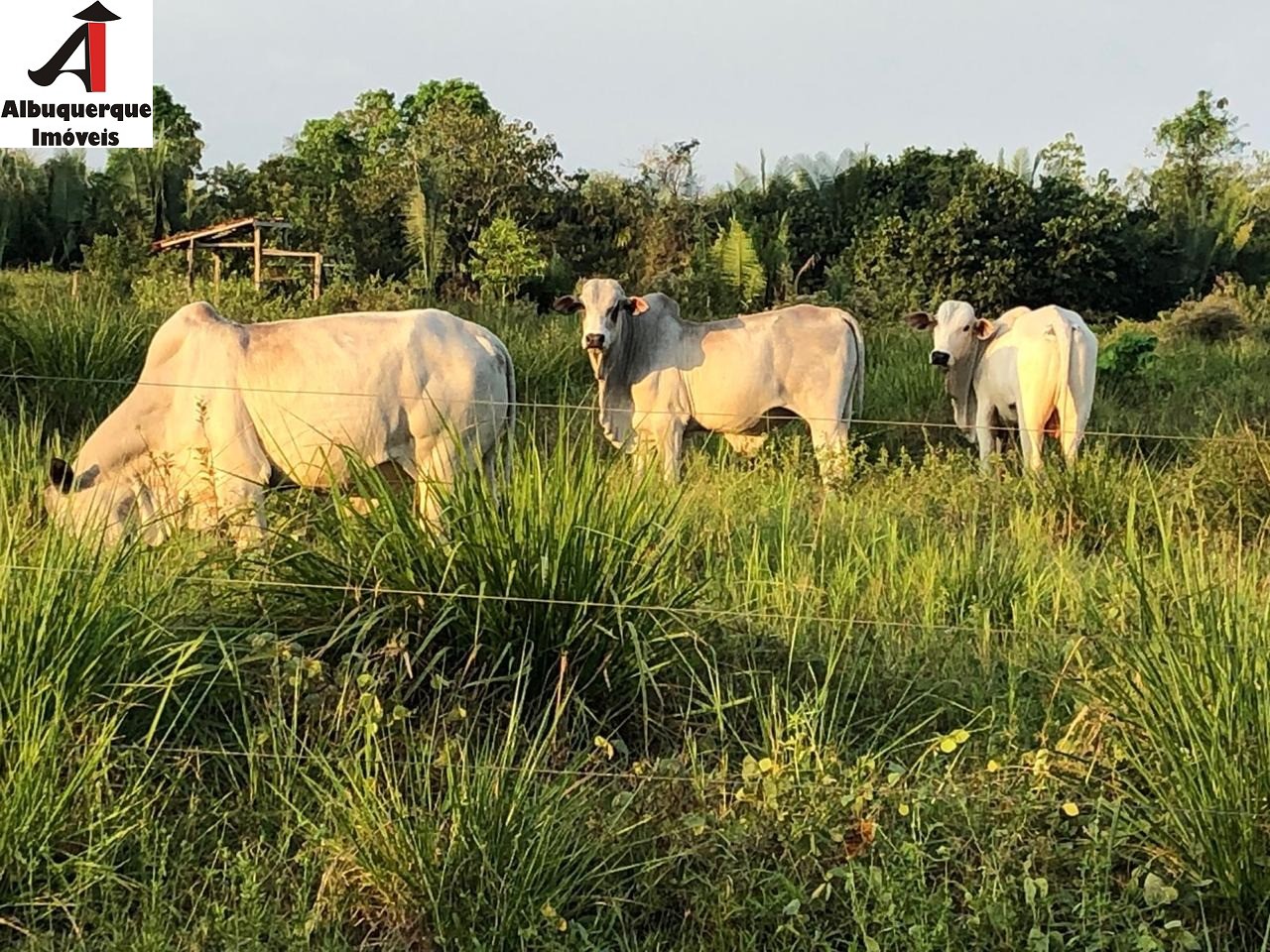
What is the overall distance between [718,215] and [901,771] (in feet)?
82.7

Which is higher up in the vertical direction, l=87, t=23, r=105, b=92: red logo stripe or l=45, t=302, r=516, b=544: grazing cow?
l=87, t=23, r=105, b=92: red logo stripe

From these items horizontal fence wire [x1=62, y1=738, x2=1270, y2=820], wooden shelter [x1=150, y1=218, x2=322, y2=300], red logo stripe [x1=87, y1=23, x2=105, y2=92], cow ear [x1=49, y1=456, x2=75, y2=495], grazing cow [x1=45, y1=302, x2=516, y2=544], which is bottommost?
horizontal fence wire [x1=62, y1=738, x2=1270, y2=820]

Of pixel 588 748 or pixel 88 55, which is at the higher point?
pixel 88 55

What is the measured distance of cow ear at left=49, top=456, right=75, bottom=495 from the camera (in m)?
4.89

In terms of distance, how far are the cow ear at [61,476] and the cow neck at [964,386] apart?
21.5ft

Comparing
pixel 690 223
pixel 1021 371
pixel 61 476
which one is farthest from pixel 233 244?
pixel 61 476

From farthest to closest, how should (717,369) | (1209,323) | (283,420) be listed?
(1209,323) < (717,369) < (283,420)

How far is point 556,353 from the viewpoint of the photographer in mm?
10586

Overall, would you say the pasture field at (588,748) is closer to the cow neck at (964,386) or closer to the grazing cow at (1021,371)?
the grazing cow at (1021,371)

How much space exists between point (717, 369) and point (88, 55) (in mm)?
4096

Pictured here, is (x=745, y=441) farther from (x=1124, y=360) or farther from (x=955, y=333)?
(x=1124, y=360)

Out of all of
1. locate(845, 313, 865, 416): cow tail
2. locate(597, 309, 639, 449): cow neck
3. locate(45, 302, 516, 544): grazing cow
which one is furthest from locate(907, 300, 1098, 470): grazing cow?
locate(45, 302, 516, 544): grazing cow

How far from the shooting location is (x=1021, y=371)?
8852 mm

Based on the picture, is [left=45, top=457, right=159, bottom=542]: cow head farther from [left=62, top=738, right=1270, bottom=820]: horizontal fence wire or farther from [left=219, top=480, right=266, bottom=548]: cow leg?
[left=62, top=738, right=1270, bottom=820]: horizontal fence wire
